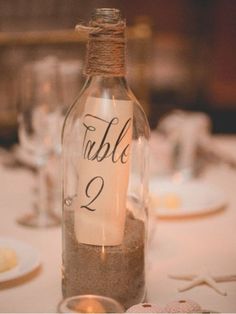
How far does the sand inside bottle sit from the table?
56mm

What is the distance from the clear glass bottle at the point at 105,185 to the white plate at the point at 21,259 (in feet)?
0.32

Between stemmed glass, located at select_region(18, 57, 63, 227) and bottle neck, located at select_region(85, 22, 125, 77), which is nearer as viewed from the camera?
bottle neck, located at select_region(85, 22, 125, 77)

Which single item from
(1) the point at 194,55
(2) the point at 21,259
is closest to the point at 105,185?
(2) the point at 21,259

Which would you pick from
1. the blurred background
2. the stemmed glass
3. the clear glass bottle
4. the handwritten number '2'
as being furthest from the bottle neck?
the blurred background

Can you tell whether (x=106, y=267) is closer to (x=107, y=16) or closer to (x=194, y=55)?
(x=107, y=16)

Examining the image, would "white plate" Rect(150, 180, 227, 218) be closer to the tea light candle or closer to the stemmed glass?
the stemmed glass

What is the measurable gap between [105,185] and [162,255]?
1.01ft

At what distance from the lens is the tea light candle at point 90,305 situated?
2.34 ft

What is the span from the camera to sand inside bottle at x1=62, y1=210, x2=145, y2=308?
805 mm

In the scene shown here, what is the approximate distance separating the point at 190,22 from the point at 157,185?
3050 mm

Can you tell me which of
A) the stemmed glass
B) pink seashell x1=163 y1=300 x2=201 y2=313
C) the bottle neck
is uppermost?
the bottle neck

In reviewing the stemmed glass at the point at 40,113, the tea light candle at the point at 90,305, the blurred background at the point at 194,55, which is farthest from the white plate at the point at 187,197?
the blurred background at the point at 194,55

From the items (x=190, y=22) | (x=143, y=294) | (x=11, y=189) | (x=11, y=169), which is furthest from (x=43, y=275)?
(x=190, y=22)

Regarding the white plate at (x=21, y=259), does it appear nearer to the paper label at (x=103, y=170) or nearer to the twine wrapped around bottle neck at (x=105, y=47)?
the paper label at (x=103, y=170)
